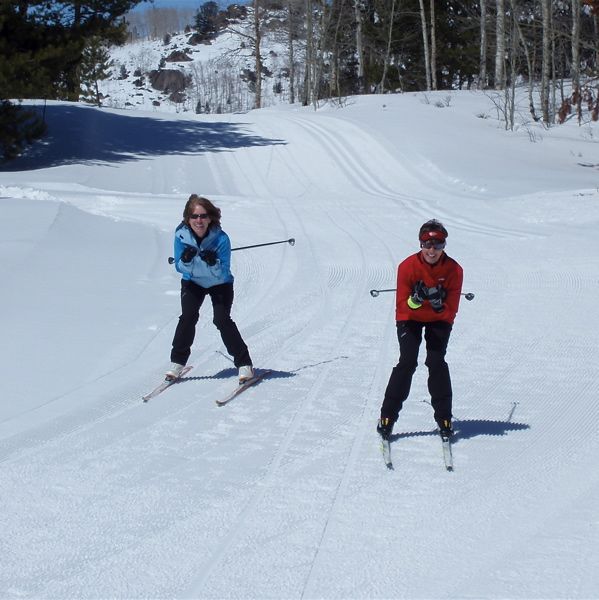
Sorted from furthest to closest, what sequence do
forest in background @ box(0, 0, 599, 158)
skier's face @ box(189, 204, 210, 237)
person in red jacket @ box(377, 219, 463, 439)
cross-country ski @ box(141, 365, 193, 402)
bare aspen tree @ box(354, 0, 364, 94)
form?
bare aspen tree @ box(354, 0, 364, 94) → forest in background @ box(0, 0, 599, 158) → cross-country ski @ box(141, 365, 193, 402) → skier's face @ box(189, 204, 210, 237) → person in red jacket @ box(377, 219, 463, 439)

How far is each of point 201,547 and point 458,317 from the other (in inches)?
224

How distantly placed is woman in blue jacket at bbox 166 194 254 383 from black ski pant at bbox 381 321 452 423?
1830 mm

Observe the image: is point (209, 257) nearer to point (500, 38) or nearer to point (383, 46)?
point (500, 38)

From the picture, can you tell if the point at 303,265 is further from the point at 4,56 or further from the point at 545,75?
the point at 545,75

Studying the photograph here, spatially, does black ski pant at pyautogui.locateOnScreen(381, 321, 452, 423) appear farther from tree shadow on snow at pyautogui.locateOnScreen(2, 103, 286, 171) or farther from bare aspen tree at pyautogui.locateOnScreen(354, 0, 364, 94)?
bare aspen tree at pyautogui.locateOnScreen(354, 0, 364, 94)

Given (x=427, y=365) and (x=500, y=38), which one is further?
(x=500, y=38)

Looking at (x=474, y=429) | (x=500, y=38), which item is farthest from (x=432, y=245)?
(x=500, y=38)

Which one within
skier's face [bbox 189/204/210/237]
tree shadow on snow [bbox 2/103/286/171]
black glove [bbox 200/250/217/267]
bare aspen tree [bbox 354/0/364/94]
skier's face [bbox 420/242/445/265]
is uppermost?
bare aspen tree [bbox 354/0/364/94]

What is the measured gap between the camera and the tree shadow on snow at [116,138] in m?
23.0

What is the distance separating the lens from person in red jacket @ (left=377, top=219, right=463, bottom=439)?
5461mm

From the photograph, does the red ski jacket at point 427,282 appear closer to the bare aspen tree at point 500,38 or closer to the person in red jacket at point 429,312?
the person in red jacket at point 429,312

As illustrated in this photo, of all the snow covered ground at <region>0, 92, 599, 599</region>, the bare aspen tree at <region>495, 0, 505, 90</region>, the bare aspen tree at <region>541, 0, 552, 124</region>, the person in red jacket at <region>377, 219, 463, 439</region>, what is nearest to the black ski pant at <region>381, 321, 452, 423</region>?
the person in red jacket at <region>377, 219, 463, 439</region>

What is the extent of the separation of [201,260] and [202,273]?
0.12 m

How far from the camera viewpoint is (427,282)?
216 inches
